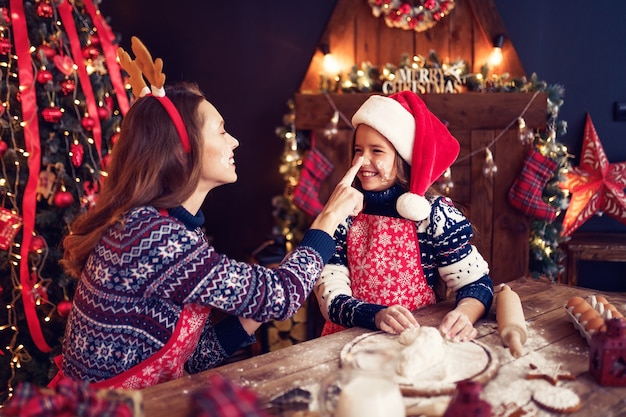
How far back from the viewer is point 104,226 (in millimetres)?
1560

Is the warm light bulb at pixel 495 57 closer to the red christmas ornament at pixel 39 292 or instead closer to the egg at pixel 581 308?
the egg at pixel 581 308

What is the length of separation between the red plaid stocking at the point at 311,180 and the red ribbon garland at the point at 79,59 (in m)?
1.41

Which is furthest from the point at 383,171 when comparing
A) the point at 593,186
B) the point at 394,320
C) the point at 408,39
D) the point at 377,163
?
the point at 593,186

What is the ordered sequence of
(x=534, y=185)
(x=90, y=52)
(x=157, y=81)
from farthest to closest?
(x=534, y=185)
(x=90, y=52)
(x=157, y=81)

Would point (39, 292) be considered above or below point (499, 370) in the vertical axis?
below

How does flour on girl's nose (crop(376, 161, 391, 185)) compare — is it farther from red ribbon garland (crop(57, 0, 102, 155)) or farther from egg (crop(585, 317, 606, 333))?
red ribbon garland (crop(57, 0, 102, 155))

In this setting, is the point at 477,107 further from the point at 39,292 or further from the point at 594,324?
→ the point at 39,292

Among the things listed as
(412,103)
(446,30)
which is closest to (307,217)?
(446,30)

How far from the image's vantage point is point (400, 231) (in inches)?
79.5

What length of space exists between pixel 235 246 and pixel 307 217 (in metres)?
0.90

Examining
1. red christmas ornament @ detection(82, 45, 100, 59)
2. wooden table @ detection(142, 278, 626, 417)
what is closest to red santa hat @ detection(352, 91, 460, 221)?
wooden table @ detection(142, 278, 626, 417)

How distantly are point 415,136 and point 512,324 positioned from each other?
0.80m

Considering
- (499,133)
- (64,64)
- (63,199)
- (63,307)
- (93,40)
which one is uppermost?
(93,40)

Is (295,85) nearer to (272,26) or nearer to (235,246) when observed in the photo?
(272,26)
